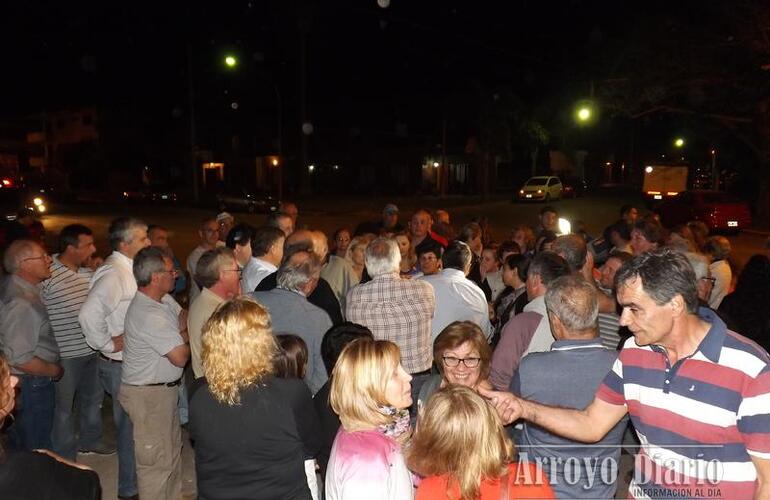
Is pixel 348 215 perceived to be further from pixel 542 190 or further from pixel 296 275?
pixel 296 275

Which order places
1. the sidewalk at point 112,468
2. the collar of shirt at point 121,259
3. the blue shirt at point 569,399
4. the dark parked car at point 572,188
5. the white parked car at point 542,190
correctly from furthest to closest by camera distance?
the dark parked car at point 572,188 → the white parked car at point 542,190 → the collar of shirt at point 121,259 → the sidewalk at point 112,468 → the blue shirt at point 569,399

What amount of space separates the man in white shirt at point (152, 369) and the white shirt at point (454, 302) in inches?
87.0

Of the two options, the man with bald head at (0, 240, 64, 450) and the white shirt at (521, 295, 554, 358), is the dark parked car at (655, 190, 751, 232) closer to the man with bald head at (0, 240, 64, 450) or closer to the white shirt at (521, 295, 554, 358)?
the white shirt at (521, 295, 554, 358)

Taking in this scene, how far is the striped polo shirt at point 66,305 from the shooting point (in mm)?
5855

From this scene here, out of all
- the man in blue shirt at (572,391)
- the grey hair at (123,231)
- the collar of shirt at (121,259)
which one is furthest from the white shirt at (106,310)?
the man in blue shirt at (572,391)

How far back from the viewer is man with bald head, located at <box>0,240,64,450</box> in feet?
16.0

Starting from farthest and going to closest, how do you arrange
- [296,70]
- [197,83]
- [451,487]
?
[197,83] < [296,70] < [451,487]

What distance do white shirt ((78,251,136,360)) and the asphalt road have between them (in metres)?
13.9

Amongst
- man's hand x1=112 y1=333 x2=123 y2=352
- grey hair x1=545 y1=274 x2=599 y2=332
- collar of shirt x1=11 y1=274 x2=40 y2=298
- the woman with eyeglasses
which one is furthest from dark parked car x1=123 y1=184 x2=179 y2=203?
grey hair x1=545 y1=274 x2=599 y2=332

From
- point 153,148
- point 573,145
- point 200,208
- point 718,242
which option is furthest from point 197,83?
point 718,242

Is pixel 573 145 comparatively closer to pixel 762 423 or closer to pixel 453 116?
pixel 453 116

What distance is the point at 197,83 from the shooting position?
51.4 m

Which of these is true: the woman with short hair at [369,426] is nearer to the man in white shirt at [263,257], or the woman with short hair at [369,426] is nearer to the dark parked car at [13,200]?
the man in white shirt at [263,257]

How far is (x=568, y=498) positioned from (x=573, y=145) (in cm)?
6691
